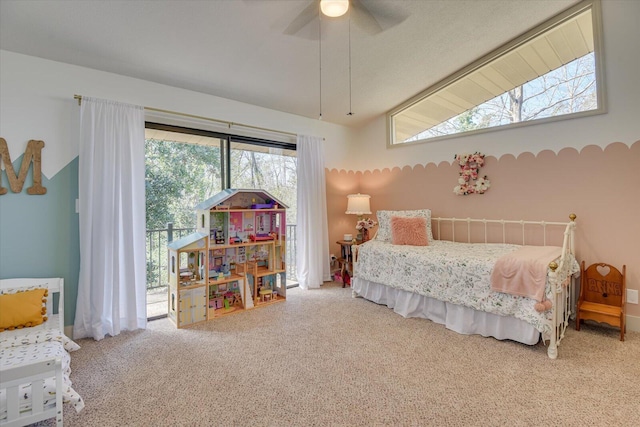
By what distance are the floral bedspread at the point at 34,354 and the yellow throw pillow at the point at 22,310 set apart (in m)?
0.11

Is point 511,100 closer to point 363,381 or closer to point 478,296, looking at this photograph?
point 478,296

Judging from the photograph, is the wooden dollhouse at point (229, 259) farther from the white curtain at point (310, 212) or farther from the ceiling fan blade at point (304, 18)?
the ceiling fan blade at point (304, 18)

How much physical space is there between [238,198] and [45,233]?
5.66 feet

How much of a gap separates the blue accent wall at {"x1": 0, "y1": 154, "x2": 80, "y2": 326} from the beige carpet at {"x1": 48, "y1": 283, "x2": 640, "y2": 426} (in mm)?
663

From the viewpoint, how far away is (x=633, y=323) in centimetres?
268

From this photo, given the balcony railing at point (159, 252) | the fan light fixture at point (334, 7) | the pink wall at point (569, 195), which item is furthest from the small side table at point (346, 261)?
the fan light fixture at point (334, 7)

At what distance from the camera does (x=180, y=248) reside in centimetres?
292

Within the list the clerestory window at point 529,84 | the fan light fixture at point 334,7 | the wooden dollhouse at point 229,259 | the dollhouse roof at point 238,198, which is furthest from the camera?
the dollhouse roof at point 238,198

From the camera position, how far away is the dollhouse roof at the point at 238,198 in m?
3.14

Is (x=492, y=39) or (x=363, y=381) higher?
(x=492, y=39)

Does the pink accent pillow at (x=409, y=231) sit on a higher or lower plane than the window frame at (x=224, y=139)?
lower

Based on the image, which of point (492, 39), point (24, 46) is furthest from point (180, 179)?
point (492, 39)

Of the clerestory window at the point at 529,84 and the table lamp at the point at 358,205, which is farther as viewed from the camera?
the table lamp at the point at 358,205

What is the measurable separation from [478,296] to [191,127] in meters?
3.42
